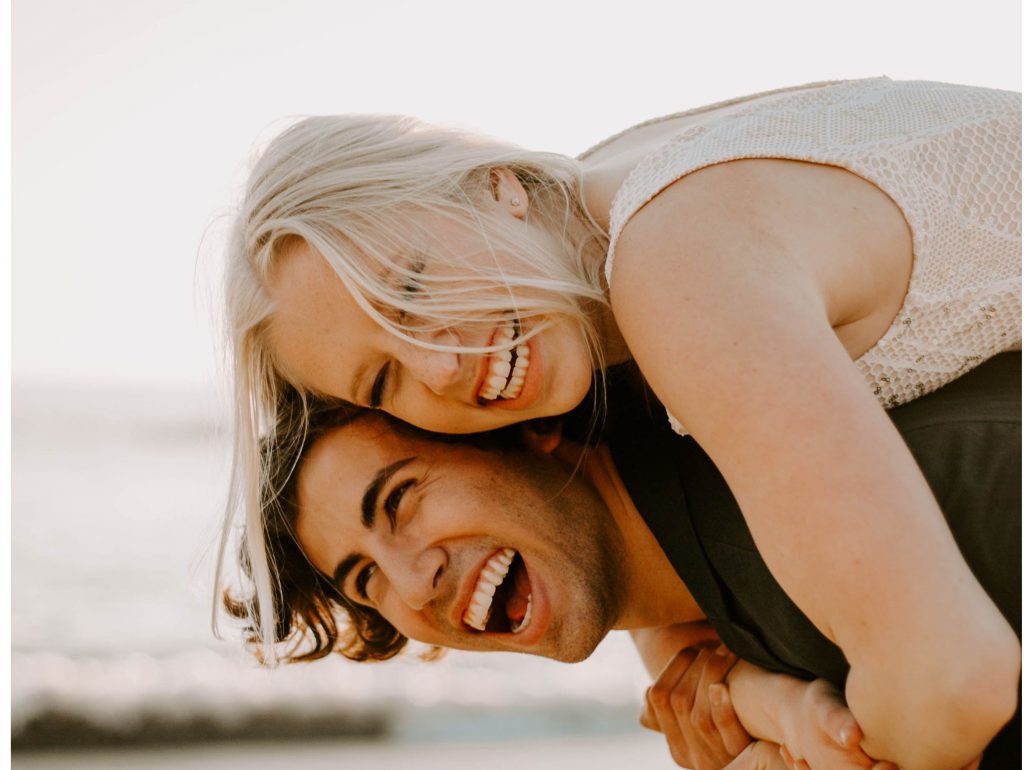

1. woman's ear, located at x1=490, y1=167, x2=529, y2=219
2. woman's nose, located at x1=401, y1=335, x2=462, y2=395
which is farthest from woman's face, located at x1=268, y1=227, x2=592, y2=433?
woman's ear, located at x1=490, y1=167, x2=529, y2=219

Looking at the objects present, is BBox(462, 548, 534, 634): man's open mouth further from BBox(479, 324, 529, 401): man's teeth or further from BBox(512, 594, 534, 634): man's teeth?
BBox(479, 324, 529, 401): man's teeth

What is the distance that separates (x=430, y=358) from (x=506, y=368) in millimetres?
110

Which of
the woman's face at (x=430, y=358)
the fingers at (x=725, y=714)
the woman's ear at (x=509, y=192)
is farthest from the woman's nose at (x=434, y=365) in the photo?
the fingers at (x=725, y=714)

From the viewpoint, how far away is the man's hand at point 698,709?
202cm

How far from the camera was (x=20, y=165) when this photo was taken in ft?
15.9

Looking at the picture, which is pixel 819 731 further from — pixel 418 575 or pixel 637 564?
pixel 418 575

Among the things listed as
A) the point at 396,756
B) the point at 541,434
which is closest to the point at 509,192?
the point at 541,434

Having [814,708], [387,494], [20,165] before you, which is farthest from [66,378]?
[814,708]

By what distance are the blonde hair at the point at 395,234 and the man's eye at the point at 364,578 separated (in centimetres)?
26

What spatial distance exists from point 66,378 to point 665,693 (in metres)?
6.19

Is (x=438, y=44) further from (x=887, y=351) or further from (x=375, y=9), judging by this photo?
(x=887, y=351)

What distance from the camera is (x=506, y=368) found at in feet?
5.59

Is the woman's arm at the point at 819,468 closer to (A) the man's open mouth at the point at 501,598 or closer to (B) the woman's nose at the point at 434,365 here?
(B) the woman's nose at the point at 434,365

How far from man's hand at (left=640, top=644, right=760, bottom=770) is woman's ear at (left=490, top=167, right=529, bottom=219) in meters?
0.86
